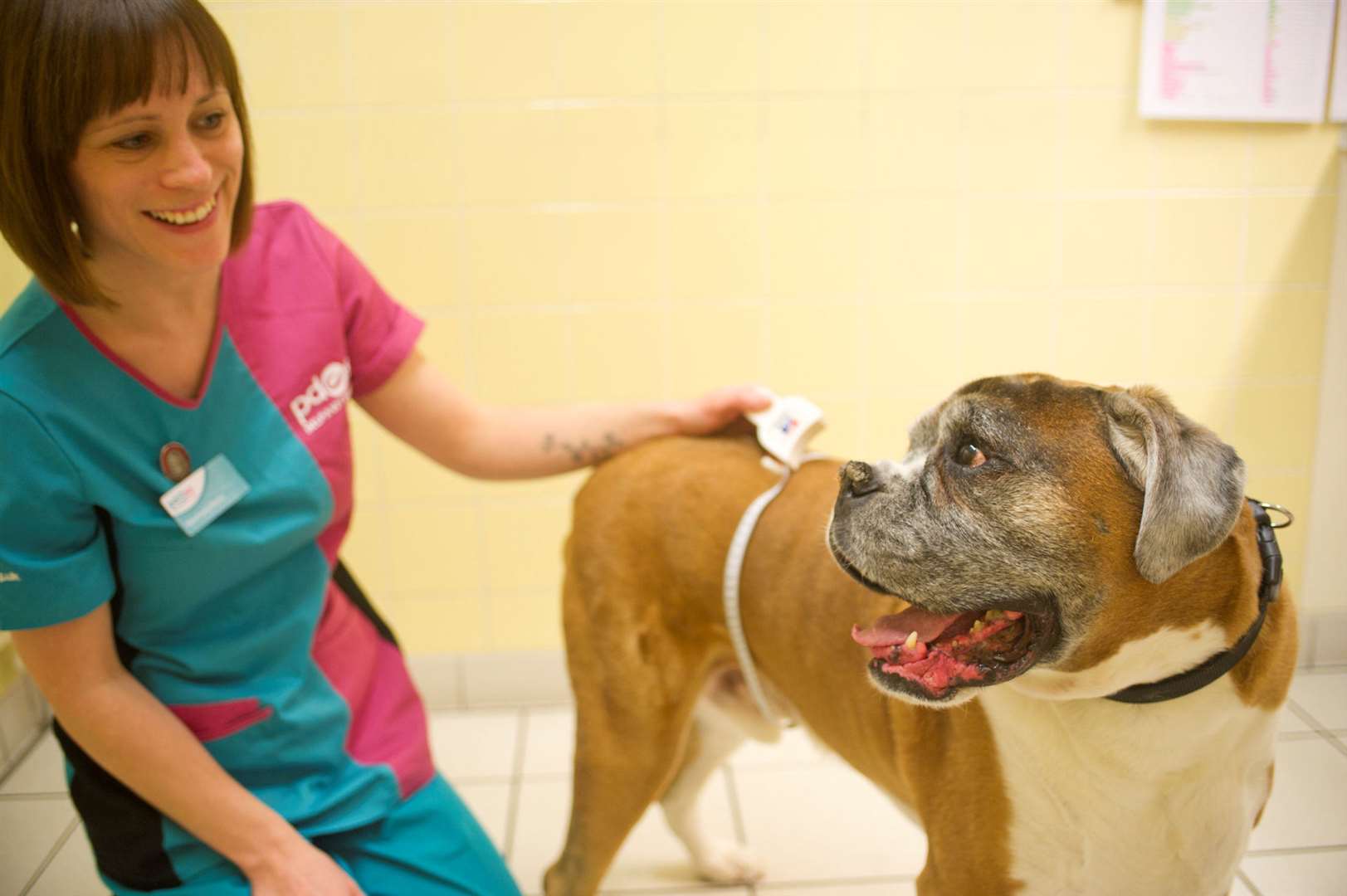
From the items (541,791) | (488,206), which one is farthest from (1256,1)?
(541,791)

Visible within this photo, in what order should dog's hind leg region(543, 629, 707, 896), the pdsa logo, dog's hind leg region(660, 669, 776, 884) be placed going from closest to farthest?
the pdsa logo < dog's hind leg region(543, 629, 707, 896) < dog's hind leg region(660, 669, 776, 884)

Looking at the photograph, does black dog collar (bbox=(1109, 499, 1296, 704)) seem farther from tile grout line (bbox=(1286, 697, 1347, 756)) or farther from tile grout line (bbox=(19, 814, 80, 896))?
tile grout line (bbox=(19, 814, 80, 896))

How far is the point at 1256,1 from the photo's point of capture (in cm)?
110

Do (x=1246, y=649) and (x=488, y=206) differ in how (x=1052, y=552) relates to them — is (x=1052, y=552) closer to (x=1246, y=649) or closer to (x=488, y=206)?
(x=1246, y=649)

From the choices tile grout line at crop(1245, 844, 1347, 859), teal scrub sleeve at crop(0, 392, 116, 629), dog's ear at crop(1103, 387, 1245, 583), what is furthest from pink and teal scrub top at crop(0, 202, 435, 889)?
tile grout line at crop(1245, 844, 1347, 859)

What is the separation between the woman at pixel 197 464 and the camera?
1.20 m

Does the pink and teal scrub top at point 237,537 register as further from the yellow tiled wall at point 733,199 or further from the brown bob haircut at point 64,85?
the yellow tiled wall at point 733,199

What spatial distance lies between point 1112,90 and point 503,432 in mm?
1297

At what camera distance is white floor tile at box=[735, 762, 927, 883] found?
2029 millimetres

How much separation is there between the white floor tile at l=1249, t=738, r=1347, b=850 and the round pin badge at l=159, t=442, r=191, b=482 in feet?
4.06

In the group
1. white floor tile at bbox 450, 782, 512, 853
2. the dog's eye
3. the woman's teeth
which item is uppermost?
the woman's teeth

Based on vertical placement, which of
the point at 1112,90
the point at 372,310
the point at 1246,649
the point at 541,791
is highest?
the point at 1112,90

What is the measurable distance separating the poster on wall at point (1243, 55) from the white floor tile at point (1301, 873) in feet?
2.47

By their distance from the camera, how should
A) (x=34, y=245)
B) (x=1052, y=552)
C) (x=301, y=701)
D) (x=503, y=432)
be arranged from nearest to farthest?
(x=1052, y=552) < (x=34, y=245) < (x=301, y=701) < (x=503, y=432)
